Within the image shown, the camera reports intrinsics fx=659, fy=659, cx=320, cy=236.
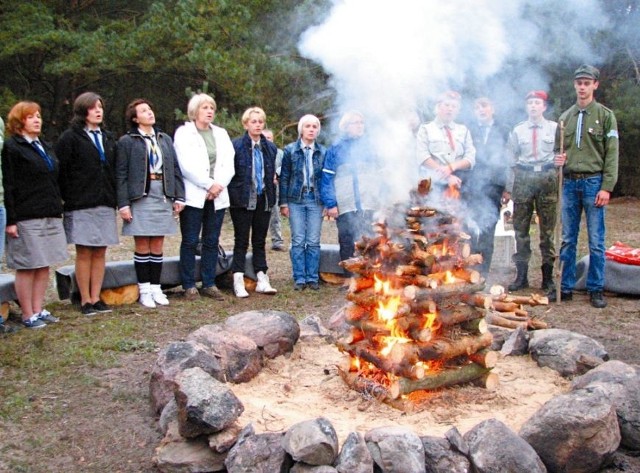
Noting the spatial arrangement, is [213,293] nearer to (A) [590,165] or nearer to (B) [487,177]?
(B) [487,177]

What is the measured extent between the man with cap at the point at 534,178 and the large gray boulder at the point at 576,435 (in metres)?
4.17

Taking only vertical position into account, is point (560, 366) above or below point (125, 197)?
below

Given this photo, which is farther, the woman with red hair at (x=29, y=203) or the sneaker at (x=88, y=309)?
the sneaker at (x=88, y=309)

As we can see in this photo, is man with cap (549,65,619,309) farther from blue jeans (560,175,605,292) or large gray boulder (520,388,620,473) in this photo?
large gray boulder (520,388,620,473)

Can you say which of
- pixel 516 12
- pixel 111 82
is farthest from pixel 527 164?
pixel 111 82

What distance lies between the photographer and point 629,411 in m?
3.72

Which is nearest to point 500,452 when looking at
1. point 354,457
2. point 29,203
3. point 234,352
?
point 354,457

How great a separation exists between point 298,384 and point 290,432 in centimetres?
124

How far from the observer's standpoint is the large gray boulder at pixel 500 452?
10.7 ft

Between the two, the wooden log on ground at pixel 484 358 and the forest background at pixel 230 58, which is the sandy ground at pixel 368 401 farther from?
the forest background at pixel 230 58

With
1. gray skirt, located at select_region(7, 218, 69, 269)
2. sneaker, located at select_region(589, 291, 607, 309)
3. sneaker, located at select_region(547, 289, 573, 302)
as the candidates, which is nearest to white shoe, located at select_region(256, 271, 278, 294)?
gray skirt, located at select_region(7, 218, 69, 269)

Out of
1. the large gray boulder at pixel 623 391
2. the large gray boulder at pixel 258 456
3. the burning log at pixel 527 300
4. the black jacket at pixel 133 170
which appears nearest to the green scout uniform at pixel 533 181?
the burning log at pixel 527 300

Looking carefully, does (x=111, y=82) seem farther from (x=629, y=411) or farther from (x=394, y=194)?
(x=629, y=411)

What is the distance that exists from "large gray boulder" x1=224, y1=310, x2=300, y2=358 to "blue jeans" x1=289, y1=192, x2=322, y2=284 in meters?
2.60
